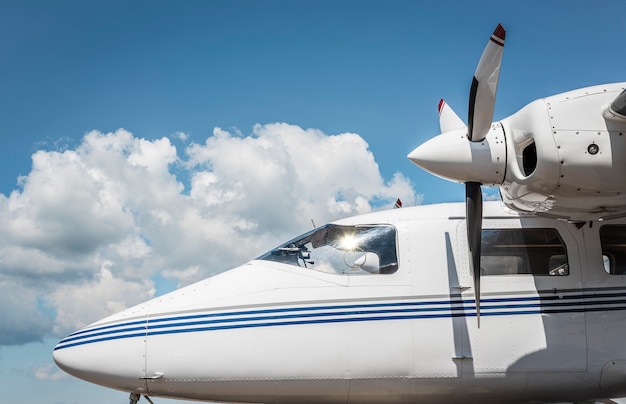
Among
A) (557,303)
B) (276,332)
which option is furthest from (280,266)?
(557,303)

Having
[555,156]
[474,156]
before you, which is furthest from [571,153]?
[474,156]

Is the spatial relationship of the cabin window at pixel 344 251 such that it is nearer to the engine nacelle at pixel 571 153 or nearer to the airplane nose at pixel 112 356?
the engine nacelle at pixel 571 153

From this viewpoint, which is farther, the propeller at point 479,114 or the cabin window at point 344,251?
the cabin window at point 344,251

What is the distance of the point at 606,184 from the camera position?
8.52 metres

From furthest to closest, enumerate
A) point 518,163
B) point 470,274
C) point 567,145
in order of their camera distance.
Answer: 1. point 470,274
2. point 518,163
3. point 567,145

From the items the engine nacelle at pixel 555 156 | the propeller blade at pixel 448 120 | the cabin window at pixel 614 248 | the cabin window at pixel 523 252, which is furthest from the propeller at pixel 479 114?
the cabin window at pixel 614 248

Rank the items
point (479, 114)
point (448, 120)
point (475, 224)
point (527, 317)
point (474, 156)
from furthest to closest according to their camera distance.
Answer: point (448, 120) → point (527, 317) → point (475, 224) → point (474, 156) → point (479, 114)

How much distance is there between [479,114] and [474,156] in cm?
61

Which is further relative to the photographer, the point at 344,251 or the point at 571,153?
the point at 344,251

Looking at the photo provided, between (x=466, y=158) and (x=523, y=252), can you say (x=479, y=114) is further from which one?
(x=523, y=252)

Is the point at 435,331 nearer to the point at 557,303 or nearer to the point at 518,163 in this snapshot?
the point at 557,303

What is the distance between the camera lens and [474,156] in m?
9.17

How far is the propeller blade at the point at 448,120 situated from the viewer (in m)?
11.1

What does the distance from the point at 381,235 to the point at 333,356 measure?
204 centimetres
